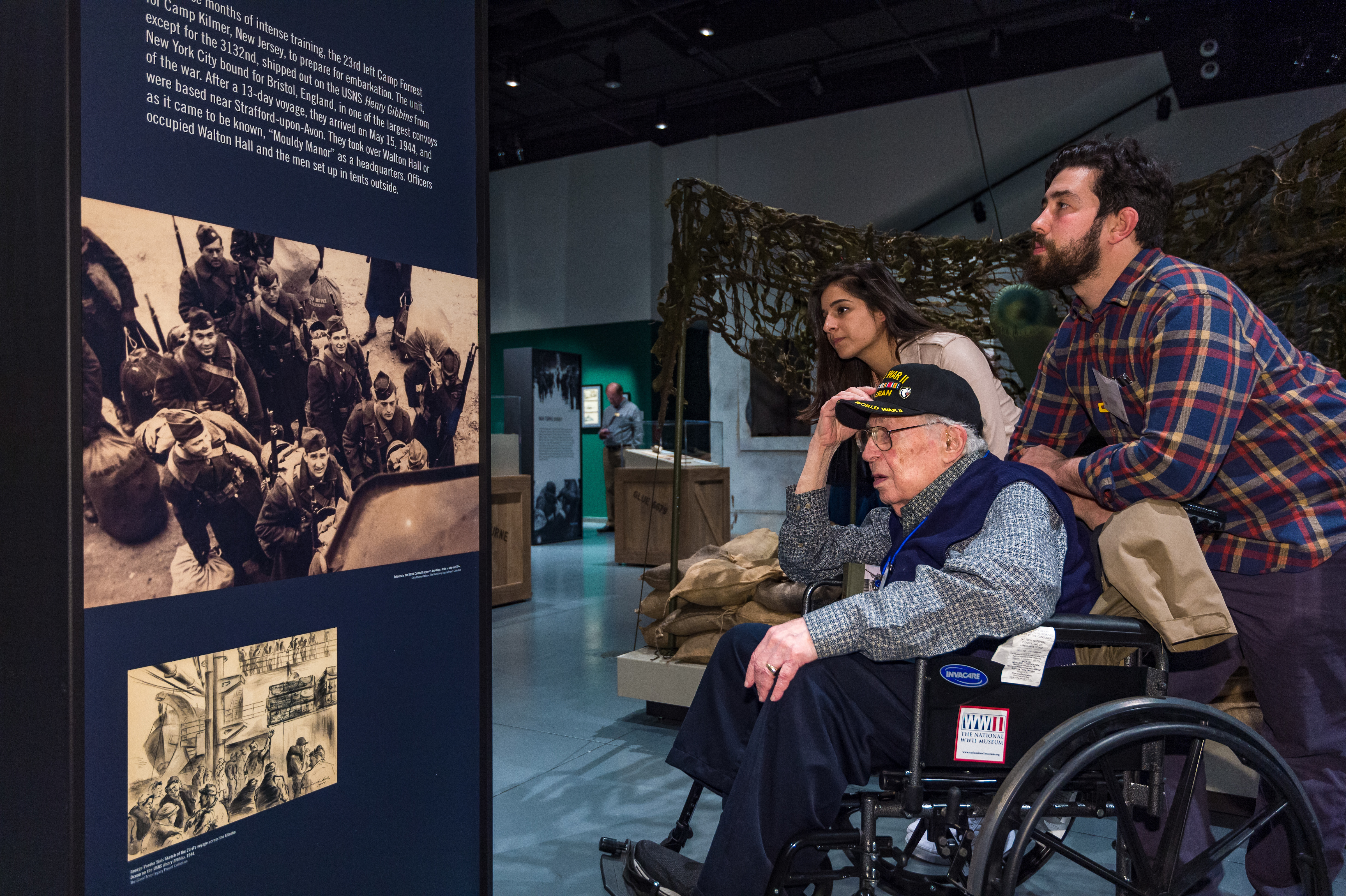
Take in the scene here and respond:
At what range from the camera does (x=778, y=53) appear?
9531 millimetres

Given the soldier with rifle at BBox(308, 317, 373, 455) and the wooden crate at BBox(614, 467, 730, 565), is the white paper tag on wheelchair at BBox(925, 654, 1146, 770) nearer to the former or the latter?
the soldier with rifle at BBox(308, 317, 373, 455)

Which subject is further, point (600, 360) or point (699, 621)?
point (600, 360)

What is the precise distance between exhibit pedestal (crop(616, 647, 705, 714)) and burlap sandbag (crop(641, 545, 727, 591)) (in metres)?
0.34

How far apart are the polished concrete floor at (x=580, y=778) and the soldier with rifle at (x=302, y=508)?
1.10 metres

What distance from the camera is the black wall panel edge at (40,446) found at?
1187mm

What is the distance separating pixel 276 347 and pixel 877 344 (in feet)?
5.76

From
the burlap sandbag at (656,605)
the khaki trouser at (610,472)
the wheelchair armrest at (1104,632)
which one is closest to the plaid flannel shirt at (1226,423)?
the wheelchair armrest at (1104,632)

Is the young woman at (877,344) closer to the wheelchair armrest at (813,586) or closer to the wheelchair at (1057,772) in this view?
the wheelchair armrest at (813,586)

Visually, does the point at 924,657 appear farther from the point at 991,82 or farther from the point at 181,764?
the point at 991,82

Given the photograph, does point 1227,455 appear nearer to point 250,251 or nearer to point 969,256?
point 250,251

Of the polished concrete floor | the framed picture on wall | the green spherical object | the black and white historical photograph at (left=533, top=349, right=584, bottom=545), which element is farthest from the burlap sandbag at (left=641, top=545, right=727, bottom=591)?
the framed picture on wall

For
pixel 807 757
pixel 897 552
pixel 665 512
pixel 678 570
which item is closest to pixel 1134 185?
pixel 897 552

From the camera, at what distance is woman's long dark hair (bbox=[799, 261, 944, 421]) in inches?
103

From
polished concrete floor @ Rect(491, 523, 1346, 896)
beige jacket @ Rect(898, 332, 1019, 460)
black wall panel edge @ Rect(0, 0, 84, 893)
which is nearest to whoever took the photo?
black wall panel edge @ Rect(0, 0, 84, 893)
